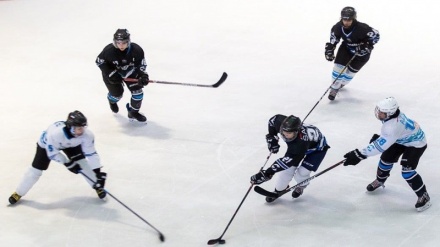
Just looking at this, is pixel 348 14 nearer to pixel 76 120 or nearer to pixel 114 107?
pixel 114 107

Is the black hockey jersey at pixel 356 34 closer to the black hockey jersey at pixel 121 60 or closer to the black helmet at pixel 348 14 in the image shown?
the black helmet at pixel 348 14

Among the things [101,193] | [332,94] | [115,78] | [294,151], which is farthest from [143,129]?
[294,151]

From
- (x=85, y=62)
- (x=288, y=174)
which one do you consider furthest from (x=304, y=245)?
(x=85, y=62)

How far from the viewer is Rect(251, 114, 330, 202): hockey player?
3927mm

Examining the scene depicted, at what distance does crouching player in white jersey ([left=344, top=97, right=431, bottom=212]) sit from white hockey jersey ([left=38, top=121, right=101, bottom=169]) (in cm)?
156

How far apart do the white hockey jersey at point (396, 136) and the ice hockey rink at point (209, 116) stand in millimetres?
435

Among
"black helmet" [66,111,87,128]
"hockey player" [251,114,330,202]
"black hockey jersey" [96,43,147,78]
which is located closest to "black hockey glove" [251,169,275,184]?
"hockey player" [251,114,330,202]

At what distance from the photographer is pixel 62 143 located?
409cm

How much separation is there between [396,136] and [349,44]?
2046 mm

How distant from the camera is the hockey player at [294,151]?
3.93 metres

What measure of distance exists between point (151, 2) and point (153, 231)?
5889 millimetres

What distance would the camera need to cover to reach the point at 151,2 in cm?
942

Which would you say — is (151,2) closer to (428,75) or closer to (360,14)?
(360,14)

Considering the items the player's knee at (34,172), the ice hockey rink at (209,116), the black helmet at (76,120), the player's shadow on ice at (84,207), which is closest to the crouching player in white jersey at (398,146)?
the ice hockey rink at (209,116)
